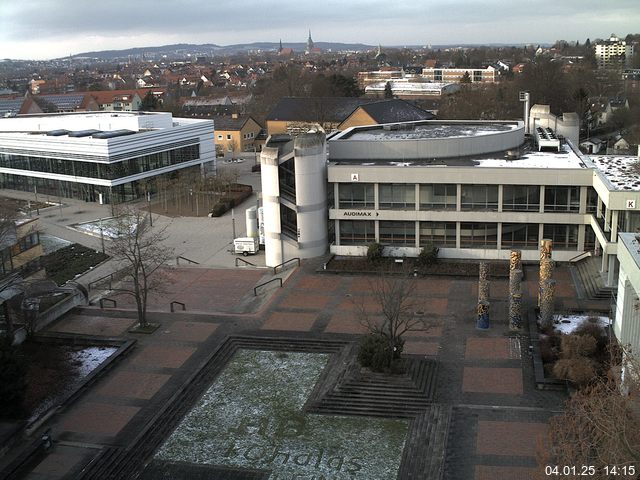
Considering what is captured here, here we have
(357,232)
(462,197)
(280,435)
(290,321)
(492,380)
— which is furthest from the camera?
(357,232)

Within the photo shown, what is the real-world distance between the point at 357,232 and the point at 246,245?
7273 mm

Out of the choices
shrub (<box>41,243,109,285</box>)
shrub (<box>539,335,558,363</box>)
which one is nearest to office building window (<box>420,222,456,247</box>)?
shrub (<box>539,335,558,363</box>)

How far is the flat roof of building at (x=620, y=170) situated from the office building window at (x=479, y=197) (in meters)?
5.78

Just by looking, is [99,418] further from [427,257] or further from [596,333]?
[427,257]

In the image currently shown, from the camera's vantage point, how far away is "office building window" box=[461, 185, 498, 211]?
132ft

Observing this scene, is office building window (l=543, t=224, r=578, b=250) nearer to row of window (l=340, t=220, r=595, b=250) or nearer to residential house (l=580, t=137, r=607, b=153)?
row of window (l=340, t=220, r=595, b=250)

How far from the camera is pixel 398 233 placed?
138 feet

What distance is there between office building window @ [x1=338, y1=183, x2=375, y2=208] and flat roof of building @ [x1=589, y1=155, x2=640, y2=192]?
1273 centimetres

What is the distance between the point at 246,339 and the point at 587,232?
66.8ft

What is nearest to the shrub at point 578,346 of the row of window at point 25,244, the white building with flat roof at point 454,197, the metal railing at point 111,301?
the white building with flat roof at point 454,197

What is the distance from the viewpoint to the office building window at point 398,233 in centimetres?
4188

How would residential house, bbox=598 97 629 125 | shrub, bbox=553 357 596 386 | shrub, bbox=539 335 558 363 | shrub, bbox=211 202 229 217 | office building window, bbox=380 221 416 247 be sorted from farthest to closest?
residential house, bbox=598 97 629 125, shrub, bbox=211 202 229 217, office building window, bbox=380 221 416 247, shrub, bbox=539 335 558 363, shrub, bbox=553 357 596 386

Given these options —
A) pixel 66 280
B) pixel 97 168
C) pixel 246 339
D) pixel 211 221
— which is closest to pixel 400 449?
pixel 246 339

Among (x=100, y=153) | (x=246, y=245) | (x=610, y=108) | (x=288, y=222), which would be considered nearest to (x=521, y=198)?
(x=288, y=222)
